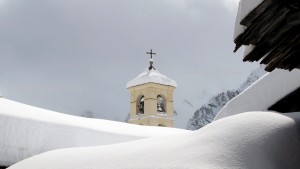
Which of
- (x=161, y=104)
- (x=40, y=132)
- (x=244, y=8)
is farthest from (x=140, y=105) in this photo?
(x=244, y=8)

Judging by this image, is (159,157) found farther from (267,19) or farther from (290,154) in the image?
(267,19)

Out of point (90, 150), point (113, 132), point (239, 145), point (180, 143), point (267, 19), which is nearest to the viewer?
point (267, 19)

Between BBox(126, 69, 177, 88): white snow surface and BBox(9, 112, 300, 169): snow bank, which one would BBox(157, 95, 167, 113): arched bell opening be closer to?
BBox(126, 69, 177, 88): white snow surface

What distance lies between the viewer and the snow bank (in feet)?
15.3

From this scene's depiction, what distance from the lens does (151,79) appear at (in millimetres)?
25281

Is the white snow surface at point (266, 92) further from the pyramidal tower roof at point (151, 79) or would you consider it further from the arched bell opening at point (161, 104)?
the arched bell opening at point (161, 104)

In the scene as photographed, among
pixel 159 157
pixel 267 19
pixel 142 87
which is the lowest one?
pixel 159 157

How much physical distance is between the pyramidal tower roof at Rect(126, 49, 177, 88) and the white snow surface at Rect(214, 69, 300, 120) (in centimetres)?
1753

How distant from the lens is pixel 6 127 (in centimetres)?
1033

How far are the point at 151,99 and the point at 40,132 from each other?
46.9 ft

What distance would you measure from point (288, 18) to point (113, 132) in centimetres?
912

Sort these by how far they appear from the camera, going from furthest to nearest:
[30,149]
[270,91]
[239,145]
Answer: [30,149], [270,91], [239,145]

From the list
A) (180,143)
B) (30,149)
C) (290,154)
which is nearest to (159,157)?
(180,143)

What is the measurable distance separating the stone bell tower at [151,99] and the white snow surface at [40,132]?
12336 mm
